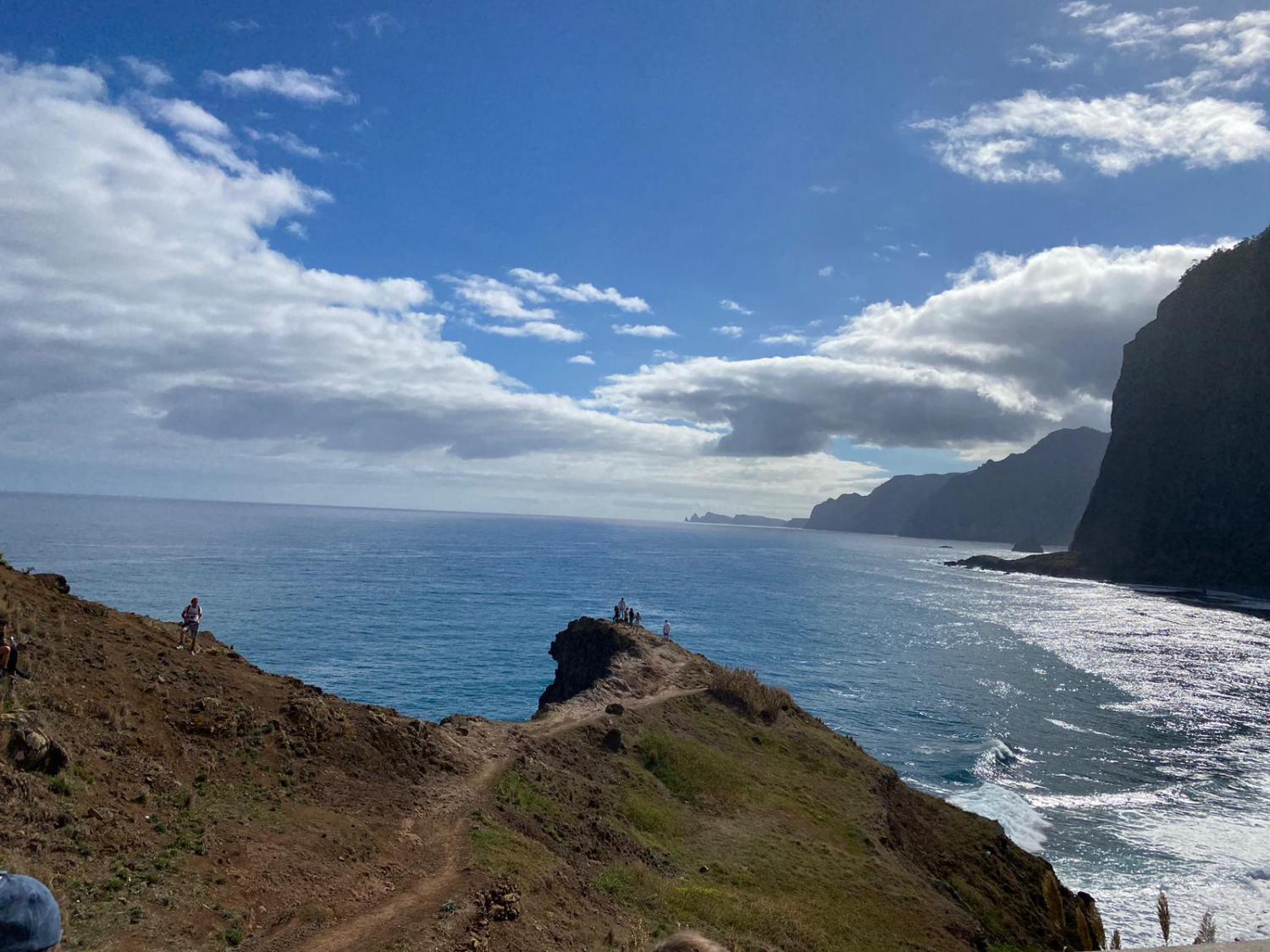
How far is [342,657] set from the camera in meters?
65.6

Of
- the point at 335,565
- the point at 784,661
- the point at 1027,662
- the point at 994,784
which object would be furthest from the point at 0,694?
the point at 335,565

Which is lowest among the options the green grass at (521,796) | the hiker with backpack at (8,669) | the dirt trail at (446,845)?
the green grass at (521,796)

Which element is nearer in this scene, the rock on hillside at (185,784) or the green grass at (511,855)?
the rock on hillside at (185,784)

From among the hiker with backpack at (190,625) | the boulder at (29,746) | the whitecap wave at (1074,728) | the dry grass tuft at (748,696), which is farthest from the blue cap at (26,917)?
the whitecap wave at (1074,728)

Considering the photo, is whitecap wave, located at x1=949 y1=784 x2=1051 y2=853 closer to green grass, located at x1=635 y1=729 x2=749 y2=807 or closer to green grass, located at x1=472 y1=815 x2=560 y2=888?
green grass, located at x1=635 y1=729 x2=749 y2=807

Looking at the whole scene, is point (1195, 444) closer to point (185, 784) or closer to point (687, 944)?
point (185, 784)

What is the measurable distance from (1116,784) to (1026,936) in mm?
25295

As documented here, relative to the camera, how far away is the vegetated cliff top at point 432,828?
13.9 m

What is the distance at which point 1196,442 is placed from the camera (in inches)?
5753

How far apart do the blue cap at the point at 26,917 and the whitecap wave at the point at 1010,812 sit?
41.1 m

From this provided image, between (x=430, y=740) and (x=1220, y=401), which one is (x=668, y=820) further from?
(x=1220, y=401)

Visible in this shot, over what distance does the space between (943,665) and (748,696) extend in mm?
48475

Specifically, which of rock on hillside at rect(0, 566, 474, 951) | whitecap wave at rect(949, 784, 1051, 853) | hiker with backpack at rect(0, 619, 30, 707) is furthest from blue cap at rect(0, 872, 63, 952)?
whitecap wave at rect(949, 784, 1051, 853)

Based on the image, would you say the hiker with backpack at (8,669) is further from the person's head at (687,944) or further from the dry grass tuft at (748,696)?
the dry grass tuft at (748,696)
